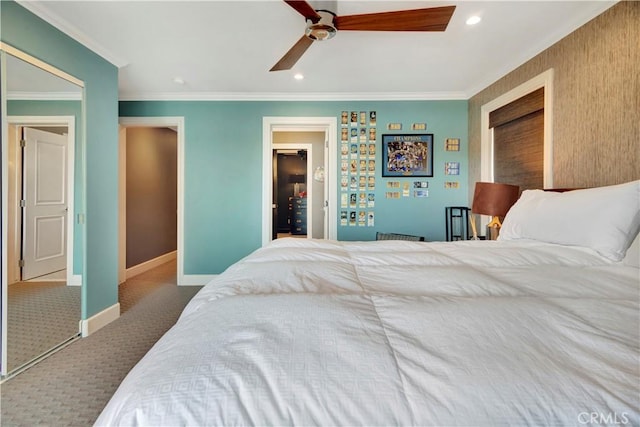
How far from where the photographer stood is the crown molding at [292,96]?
10.7 feet

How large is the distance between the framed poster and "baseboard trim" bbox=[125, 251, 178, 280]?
12.2 feet

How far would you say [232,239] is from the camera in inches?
132

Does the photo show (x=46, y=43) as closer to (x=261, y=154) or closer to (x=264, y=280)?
(x=261, y=154)

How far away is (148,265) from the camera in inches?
161

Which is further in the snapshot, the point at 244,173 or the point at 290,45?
the point at 244,173

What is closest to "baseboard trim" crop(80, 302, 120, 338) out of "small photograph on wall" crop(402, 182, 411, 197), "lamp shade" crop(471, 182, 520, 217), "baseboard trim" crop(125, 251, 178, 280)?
"baseboard trim" crop(125, 251, 178, 280)

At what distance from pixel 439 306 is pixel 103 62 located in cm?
315

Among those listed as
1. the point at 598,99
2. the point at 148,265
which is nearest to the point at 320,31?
the point at 598,99

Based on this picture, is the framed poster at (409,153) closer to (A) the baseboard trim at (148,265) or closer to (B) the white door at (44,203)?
(B) the white door at (44,203)

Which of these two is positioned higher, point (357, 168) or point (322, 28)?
point (322, 28)

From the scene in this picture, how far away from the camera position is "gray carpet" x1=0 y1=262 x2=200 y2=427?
1.36m

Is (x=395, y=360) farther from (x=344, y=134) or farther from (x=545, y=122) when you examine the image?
(x=344, y=134)

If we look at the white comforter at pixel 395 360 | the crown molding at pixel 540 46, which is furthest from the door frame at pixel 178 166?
the crown molding at pixel 540 46

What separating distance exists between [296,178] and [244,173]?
464 centimetres
